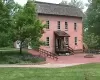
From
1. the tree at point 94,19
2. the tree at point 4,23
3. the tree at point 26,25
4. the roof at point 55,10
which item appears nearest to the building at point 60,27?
the roof at point 55,10

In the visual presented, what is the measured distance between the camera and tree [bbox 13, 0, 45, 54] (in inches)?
1256

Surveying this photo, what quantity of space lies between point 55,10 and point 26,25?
1544 cm

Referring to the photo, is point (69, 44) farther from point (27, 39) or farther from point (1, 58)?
point (1, 58)

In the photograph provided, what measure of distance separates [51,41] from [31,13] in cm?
1406

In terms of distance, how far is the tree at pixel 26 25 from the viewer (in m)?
31.9

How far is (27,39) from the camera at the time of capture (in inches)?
1291

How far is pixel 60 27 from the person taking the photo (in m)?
47.4

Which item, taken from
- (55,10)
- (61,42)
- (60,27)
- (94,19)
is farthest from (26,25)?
(94,19)

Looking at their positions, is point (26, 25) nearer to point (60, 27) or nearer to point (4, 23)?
point (4, 23)

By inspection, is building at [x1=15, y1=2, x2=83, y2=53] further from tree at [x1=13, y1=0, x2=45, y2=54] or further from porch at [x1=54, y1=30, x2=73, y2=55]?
tree at [x1=13, y1=0, x2=45, y2=54]

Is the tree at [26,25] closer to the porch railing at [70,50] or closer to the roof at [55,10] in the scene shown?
the roof at [55,10]

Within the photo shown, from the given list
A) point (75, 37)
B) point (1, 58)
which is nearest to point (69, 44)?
point (75, 37)

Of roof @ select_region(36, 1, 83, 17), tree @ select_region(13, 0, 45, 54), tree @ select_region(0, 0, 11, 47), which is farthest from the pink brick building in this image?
tree @ select_region(0, 0, 11, 47)

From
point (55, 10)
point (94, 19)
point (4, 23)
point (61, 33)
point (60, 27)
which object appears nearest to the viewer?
point (4, 23)
